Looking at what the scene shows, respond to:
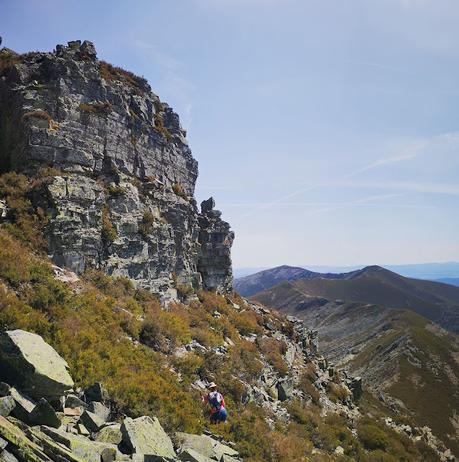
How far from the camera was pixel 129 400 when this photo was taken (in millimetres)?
13961

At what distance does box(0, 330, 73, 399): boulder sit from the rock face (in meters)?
→ 10.1

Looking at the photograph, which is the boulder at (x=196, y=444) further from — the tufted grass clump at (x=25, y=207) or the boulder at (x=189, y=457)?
the tufted grass clump at (x=25, y=207)

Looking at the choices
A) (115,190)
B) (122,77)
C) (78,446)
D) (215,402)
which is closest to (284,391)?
(215,402)

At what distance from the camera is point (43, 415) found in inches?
391

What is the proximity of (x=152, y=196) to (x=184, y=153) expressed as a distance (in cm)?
968

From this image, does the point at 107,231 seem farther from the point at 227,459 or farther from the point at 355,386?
the point at 355,386

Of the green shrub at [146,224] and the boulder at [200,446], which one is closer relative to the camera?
the boulder at [200,446]

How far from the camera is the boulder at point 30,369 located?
428 inches

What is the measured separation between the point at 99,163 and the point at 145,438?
2015 cm

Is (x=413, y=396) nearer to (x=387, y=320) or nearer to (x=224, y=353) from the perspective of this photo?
(x=387, y=320)

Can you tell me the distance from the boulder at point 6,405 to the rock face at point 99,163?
1211 centimetres

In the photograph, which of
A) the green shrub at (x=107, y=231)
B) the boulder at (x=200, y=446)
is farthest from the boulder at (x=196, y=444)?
the green shrub at (x=107, y=231)

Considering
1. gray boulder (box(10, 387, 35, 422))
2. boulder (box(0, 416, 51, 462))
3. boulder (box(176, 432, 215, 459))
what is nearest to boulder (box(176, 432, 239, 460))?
boulder (box(176, 432, 215, 459))

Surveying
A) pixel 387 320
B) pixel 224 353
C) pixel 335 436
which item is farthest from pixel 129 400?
pixel 387 320
